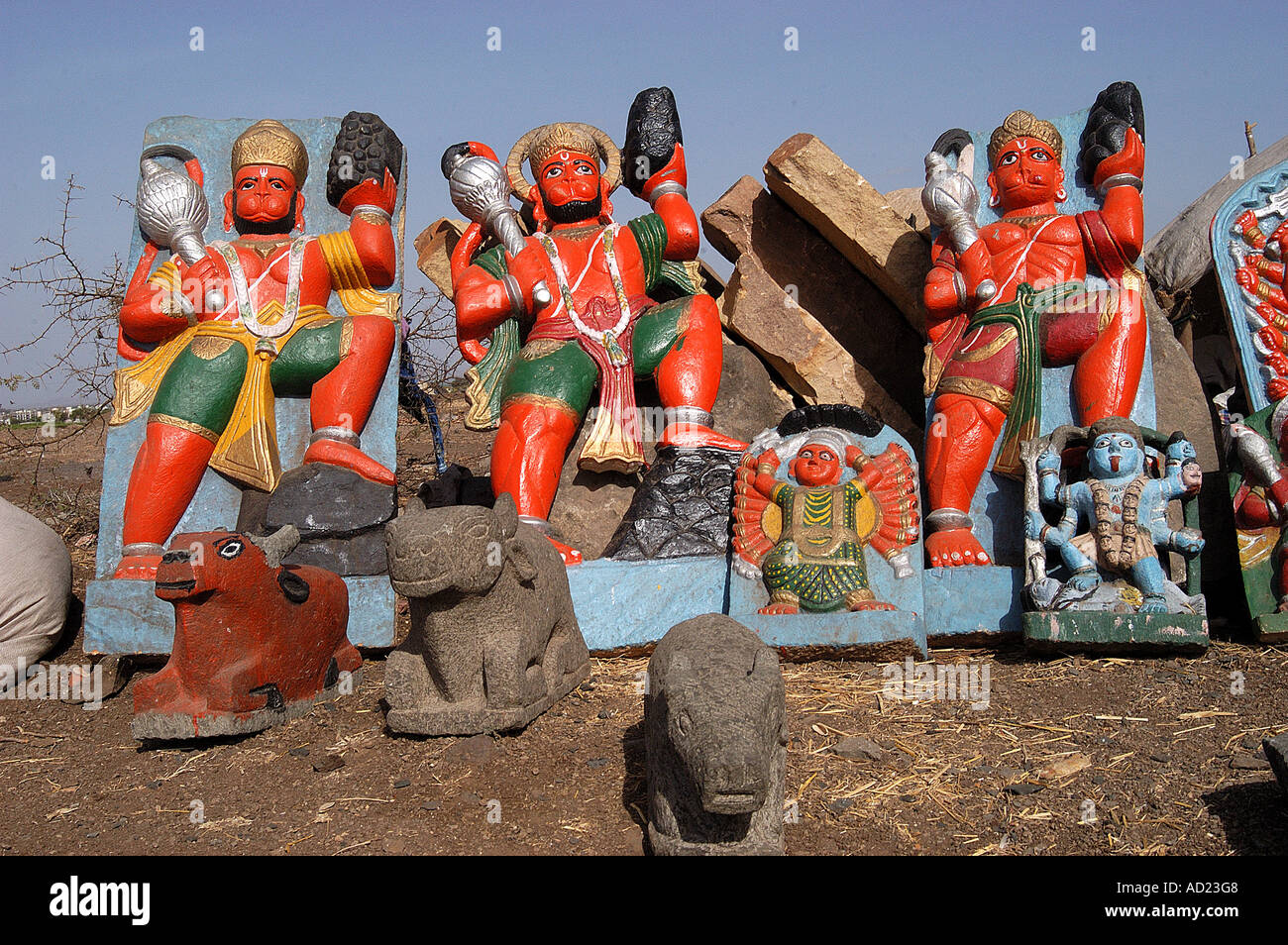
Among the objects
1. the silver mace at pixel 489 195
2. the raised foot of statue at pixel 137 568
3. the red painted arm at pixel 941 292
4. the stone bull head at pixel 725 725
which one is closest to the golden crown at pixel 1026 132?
the red painted arm at pixel 941 292

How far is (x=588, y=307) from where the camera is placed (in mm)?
5332

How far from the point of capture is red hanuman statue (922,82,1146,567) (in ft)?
16.1

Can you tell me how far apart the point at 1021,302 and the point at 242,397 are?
3.68 metres

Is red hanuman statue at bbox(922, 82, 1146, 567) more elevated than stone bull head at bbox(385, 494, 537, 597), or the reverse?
red hanuman statue at bbox(922, 82, 1146, 567)

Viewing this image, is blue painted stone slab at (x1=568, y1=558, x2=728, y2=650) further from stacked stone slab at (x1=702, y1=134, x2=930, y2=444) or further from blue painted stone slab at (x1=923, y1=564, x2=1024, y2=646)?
stacked stone slab at (x1=702, y1=134, x2=930, y2=444)

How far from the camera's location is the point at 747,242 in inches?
253

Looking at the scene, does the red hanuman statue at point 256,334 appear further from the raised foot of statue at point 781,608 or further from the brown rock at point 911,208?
the brown rock at point 911,208

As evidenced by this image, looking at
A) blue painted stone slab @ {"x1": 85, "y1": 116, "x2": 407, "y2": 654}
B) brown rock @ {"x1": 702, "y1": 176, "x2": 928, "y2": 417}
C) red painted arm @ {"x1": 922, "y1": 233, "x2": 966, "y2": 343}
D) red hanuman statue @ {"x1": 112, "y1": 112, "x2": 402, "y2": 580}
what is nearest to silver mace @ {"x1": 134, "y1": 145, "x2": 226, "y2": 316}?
red hanuman statue @ {"x1": 112, "y1": 112, "x2": 402, "y2": 580}

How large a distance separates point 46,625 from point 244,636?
1.89 meters

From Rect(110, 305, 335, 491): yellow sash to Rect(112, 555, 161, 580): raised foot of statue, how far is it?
0.52 m

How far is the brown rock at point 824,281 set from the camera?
6441 millimetres

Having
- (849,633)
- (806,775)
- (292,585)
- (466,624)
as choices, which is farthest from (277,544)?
(849,633)

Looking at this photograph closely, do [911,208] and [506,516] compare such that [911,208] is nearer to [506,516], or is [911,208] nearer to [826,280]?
[826,280]
